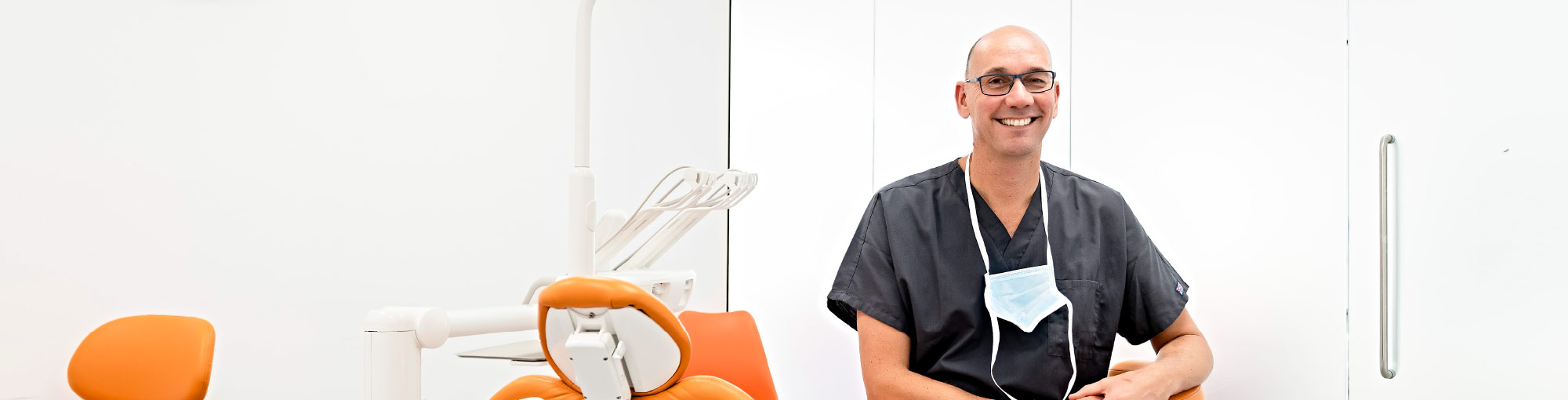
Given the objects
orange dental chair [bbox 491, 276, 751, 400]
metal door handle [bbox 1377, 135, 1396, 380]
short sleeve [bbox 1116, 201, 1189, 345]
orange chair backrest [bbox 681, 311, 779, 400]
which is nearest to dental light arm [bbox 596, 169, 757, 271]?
orange chair backrest [bbox 681, 311, 779, 400]

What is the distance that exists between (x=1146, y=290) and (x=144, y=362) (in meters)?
1.97

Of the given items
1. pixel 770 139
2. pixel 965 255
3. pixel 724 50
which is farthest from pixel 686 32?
pixel 965 255

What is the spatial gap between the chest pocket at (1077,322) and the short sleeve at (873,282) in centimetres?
27

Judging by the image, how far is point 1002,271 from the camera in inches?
67.2

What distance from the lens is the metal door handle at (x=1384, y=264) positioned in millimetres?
1757

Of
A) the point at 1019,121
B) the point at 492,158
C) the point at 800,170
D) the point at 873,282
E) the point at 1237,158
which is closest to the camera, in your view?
the point at 1019,121

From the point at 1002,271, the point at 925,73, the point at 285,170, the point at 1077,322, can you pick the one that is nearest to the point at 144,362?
the point at 285,170

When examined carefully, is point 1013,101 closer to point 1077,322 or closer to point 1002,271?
point 1002,271

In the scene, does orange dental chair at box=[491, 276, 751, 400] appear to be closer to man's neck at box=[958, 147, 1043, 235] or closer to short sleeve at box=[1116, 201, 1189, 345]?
man's neck at box=[958, 147, 1043, 235]

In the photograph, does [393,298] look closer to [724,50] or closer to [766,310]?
[766,310]

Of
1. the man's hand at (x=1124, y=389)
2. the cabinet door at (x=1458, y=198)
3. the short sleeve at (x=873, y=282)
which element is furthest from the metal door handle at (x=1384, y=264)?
the short sleeve at (x=873, y=282)

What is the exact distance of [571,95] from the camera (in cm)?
267

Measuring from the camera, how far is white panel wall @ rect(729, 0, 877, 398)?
267 centimetres

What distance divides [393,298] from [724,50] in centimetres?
128
